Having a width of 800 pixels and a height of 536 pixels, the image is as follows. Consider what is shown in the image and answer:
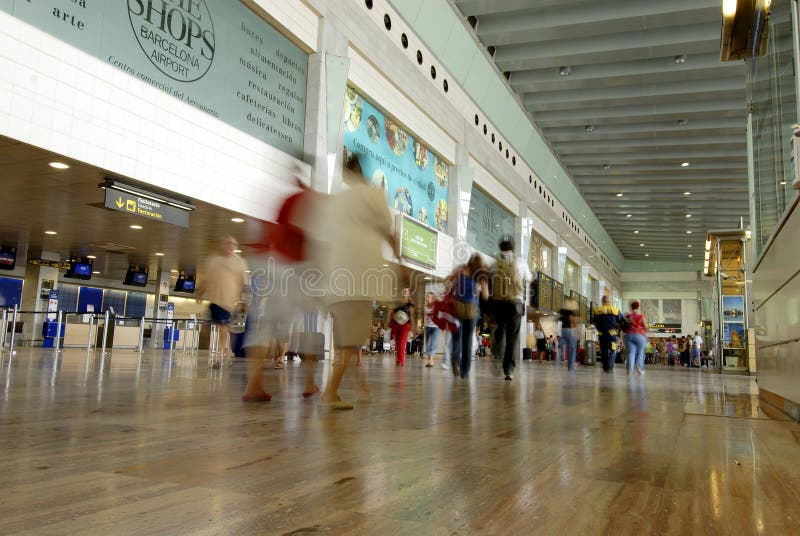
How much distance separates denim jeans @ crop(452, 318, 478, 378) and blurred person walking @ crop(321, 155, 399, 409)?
14.0ft

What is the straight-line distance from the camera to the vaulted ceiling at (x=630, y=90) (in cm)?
1586

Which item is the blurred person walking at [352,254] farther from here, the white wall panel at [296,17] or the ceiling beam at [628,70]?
the ceiling beam at [628,70]

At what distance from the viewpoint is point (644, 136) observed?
2462 cm

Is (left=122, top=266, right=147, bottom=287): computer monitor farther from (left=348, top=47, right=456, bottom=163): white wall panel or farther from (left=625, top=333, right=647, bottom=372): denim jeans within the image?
(left=625, top=333, right=647, bottom=372): denim jeans

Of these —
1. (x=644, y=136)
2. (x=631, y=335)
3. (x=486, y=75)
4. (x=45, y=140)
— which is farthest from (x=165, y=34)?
(x=644, y=136)

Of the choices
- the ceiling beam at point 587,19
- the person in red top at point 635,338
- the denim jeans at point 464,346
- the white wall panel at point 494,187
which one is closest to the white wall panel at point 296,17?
the denim jeans at point 464,346

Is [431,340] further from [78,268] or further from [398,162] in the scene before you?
[78,268]

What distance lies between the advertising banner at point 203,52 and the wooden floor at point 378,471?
5839mm

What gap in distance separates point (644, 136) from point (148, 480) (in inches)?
1030

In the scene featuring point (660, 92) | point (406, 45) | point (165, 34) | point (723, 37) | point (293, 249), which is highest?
point (660, 92)

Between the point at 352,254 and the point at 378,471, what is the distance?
1.92 metres

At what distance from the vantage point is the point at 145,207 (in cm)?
912

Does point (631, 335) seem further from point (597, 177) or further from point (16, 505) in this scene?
point (597, 177)

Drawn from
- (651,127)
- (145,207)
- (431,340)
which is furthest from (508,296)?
(651,127)
